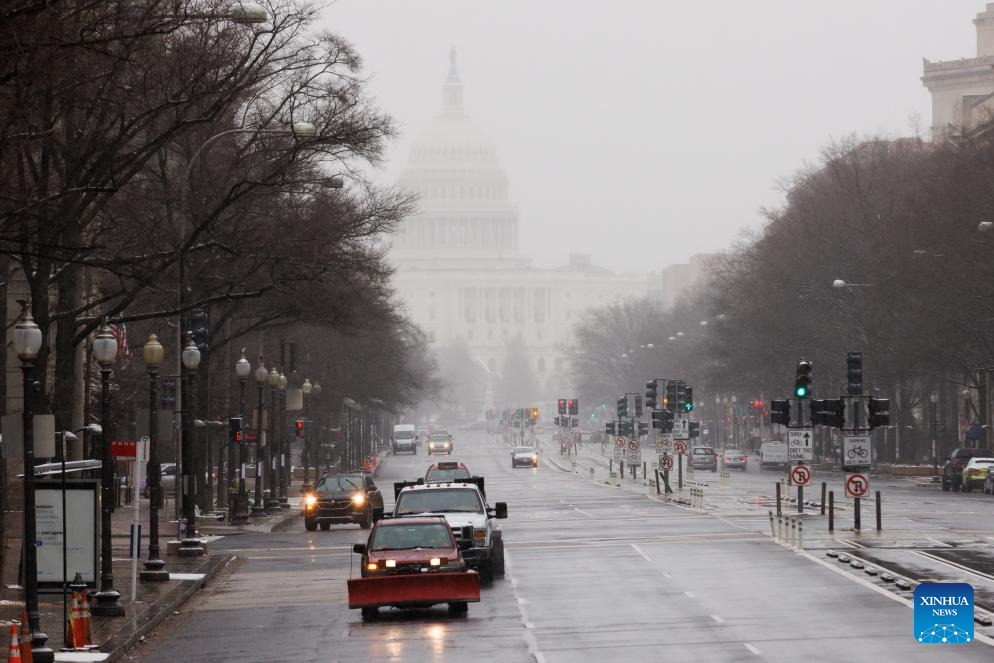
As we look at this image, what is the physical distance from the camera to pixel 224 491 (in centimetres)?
7356

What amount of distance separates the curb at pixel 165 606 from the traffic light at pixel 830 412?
A: 48.5 feet

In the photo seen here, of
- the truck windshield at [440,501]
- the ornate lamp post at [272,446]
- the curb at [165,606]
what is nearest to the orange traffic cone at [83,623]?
the curb at [165,606]

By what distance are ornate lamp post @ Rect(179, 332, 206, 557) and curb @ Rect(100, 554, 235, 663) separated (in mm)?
630

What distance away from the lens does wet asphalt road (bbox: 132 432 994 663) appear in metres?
24.5

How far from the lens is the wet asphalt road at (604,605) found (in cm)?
2447

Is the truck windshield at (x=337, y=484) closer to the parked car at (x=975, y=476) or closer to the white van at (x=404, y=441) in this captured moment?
the parked car at (x=975, y=476)

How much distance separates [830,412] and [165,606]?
2320cm

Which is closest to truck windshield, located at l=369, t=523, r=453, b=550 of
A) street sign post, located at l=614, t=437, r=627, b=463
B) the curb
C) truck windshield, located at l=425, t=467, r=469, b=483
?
the curb

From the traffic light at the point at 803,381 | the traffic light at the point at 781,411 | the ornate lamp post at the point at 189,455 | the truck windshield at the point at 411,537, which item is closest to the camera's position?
the truck windshield at the point at 411,537

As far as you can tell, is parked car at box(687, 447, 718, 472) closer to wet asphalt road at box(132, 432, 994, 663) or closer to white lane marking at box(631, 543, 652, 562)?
wet asphalt road at box(132, 432, 994, 663)

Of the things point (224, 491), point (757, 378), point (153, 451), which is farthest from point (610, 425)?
point (153, 451)

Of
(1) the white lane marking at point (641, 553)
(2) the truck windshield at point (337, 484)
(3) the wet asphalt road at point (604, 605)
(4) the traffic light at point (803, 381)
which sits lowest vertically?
(3) the wet asphalt road at point (604, 605)

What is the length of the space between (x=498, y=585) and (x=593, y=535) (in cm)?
1371

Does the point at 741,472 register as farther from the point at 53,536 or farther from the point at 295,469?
the point at 53,536
